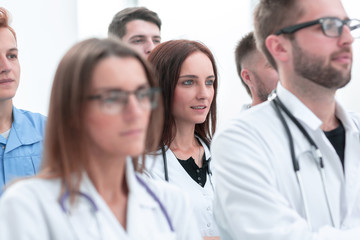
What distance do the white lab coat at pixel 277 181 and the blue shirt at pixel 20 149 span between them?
38.8 inches

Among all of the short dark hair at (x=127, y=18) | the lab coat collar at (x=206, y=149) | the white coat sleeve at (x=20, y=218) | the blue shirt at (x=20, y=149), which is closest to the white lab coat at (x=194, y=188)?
the lab coat collar at (x=206, y=149)

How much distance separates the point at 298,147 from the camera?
1.66m

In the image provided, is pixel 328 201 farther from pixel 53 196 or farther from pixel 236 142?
pixel 53 196

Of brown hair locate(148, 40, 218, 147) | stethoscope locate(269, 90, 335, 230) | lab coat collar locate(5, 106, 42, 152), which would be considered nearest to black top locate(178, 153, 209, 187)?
brown hair locate(148, 40, 218, 147)

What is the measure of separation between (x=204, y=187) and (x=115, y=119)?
42.1 inches

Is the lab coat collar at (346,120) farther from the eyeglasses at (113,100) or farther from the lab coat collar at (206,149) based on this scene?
the eyeglasses at (113,100)

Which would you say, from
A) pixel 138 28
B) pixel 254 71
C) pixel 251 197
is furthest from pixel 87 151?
pixel 138 28

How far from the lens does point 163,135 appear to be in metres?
2.29

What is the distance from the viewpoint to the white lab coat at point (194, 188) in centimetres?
213

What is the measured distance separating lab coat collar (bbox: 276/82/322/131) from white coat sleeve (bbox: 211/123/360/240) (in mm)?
165

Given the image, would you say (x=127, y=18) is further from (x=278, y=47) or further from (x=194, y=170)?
(x=278, y=47)

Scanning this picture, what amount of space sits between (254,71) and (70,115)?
5.85 ft

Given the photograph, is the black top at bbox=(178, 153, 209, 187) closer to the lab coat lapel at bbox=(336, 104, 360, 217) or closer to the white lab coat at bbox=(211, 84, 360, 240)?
the white lab coat at bbox=(211, 84, 360, 240)

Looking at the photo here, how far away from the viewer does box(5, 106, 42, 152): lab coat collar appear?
91.0 inches
